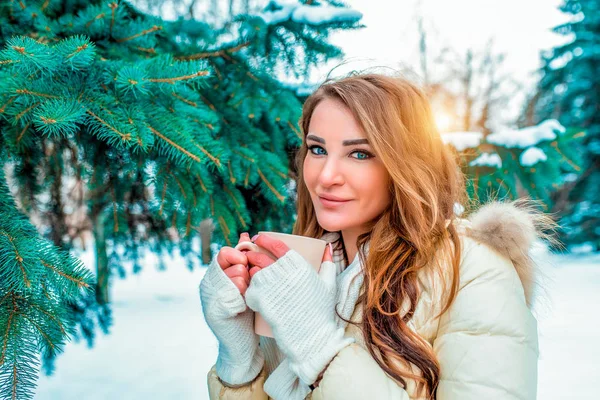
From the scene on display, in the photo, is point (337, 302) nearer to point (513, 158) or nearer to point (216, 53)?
point (216, 53)

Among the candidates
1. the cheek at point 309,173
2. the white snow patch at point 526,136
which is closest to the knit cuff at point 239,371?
the cheek at point 309,173

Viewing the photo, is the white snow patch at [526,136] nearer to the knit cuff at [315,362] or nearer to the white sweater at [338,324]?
the white sweater at [338,324]

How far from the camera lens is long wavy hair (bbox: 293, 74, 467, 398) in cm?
98

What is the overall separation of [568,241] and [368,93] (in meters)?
9.52

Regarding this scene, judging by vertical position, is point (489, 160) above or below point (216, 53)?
below

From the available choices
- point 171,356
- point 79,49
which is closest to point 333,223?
point 79,49

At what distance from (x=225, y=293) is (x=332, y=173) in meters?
0.39

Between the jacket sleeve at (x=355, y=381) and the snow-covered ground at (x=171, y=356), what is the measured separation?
574 millimetres

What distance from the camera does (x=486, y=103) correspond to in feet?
32.7

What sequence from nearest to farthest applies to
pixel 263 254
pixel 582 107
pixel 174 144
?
pixel 263 254 < pixel 174 144 < pixel 582 107

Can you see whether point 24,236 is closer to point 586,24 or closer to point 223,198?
point 223,198

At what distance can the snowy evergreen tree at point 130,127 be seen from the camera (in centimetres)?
104

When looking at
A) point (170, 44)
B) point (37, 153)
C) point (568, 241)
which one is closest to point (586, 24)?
point (568, 241)

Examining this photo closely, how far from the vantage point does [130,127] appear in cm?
115
